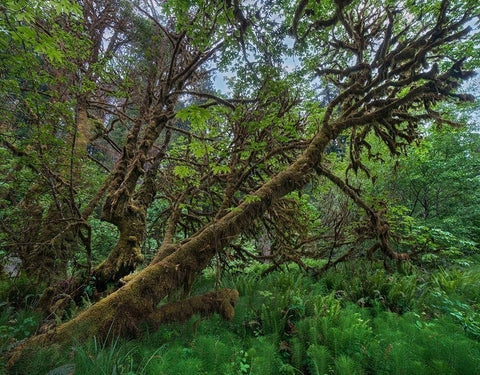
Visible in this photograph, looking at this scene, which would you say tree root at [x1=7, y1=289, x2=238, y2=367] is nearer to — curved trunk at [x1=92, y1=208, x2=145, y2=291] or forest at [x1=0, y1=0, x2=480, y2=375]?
forest at [x1=0, y1=0, x2=480, y2=375]

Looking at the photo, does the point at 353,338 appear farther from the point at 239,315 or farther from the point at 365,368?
the point at 239,315

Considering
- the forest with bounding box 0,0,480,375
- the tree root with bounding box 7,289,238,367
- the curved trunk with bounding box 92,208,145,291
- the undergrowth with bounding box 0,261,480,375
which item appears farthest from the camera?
the curved trunk with bounding box 92,208,145,291

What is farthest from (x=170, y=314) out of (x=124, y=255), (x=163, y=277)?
(x=124, y=255)

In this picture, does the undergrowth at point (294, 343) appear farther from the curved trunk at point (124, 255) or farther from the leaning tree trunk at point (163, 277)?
the curved trunk at point (124, 255)

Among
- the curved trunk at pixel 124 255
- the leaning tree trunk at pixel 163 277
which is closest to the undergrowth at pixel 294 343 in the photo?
the leaning tree trunk at pixel 163 277

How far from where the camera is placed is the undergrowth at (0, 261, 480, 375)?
2.08 meters

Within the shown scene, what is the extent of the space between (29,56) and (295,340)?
16.9 ft

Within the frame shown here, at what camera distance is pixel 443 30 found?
12.6 feet

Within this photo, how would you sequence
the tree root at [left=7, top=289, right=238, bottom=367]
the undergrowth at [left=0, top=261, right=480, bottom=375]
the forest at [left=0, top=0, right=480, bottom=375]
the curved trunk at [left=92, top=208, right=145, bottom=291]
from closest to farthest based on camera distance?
the undergrowth at [left=0, top=261, right=480, bottom=375] → the tree root at [left=7, top=289, right=238, bottom=367] → the forest at [left=0, top=0, right=480, bottom=375] → the curved trunk at [left=92, top=208, right=145, bottom=291]

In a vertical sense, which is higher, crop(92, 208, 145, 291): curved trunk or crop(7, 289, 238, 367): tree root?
crop(92, 208, 145, 291): curved trunk

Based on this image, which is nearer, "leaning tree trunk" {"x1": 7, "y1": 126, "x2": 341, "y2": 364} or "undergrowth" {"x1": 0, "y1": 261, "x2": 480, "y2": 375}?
"undergrowth" {"x1": 0, "y1": 261, "x2": 480, "y2": 375}

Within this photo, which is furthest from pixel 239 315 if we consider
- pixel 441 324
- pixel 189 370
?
pixel 441 324

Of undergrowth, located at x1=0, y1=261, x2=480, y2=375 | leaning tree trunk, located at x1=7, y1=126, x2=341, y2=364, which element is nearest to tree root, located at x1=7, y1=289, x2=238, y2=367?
leaning tree trunk, located at x1=7, y1=126, x2=341, y2=364

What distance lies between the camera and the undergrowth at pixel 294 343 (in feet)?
6.84
